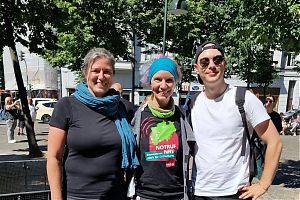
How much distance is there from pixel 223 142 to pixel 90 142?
924 mm

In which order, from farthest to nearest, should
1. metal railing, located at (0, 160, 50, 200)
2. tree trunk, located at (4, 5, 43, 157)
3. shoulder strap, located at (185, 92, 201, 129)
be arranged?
tree trunk, located at (4, 5, 43, 157), metal railing, located at (0, 160, 50, 200), shoulder strap, located at (185, 92, 201, 129)

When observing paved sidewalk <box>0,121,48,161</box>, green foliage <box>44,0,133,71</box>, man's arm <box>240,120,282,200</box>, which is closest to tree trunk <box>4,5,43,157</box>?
paved sidewalk <box>0,121,48,161</box>

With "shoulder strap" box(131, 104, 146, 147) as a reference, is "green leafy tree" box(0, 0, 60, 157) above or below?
above

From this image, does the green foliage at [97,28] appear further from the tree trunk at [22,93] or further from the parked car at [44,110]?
the parked car at [44,110]

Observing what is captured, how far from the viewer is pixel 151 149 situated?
2.42 m

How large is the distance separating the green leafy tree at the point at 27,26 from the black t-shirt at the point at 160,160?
20.4 feet

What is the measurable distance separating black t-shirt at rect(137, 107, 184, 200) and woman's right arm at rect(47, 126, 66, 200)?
1.84ft

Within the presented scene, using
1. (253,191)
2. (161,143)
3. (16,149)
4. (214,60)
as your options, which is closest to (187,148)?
(161,143)

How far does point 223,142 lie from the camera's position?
2346 mm

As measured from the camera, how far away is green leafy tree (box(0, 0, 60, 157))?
7.72 meters

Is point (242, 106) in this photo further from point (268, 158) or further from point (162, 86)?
point (162, 86)

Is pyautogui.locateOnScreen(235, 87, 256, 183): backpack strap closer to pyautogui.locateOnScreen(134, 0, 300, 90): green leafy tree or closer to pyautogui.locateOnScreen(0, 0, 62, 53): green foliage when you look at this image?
pyautogui.locateOnScreen(0, 0, 62, 53): green foliage

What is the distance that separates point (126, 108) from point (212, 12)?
43.6 feet

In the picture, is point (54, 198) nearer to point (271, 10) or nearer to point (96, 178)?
point (96, 178)
